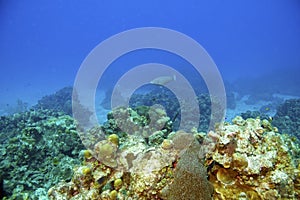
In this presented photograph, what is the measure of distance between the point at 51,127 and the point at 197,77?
91.9ft

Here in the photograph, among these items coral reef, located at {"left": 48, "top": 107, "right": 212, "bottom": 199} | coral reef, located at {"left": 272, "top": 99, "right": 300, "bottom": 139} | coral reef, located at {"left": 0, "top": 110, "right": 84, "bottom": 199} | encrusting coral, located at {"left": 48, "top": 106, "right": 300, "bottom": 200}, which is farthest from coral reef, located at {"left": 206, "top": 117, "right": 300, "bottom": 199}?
coral reef, located at {"left": 272, "top": 99, "right": 300, "bottom": 139}

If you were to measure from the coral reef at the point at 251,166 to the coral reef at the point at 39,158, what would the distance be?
3232 mm

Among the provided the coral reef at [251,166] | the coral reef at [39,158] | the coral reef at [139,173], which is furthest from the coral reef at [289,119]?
the coral reef at [39,158]

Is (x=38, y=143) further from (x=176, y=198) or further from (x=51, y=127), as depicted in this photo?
(x=176, y=198)

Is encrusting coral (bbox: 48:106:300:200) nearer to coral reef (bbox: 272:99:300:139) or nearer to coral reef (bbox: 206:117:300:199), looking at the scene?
coral reef (bbox: 206:117:300:199)

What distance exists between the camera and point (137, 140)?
4.92 m

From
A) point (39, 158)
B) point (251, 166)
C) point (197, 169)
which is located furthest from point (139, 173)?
point (39, 158)

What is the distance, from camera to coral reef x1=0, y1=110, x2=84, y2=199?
5.52 meters

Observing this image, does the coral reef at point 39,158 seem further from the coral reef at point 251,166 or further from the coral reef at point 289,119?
the coral reef at point 289,119

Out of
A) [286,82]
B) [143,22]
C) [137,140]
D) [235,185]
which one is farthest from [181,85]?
[143,22]

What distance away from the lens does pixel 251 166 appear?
11.1 feet

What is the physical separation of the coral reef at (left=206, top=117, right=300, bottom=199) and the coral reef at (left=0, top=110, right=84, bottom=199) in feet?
10.6

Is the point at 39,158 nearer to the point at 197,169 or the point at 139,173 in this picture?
the point at 139,173

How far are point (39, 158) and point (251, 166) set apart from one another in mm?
5595
